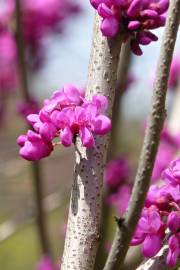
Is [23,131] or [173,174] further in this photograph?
[23,131]

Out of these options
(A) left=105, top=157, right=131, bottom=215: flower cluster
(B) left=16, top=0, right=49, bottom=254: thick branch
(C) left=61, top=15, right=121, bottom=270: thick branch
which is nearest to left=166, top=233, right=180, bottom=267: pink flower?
(C) left=61, top=15, right=121, bottom=270: thick branch

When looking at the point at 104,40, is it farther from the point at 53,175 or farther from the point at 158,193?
the point at 53,175

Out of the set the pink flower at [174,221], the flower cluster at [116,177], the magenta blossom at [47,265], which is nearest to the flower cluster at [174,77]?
the flower cluster at [116,177]

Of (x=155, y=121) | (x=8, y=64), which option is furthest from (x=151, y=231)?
(x=8, y=64)

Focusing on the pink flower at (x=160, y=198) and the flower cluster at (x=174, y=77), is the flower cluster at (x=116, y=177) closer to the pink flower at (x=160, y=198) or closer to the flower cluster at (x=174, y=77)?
the flower cluster at (x=174, y=77)

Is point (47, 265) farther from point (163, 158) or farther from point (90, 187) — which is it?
point (90, 187)

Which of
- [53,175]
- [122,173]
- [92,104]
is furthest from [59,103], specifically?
[53,175]
